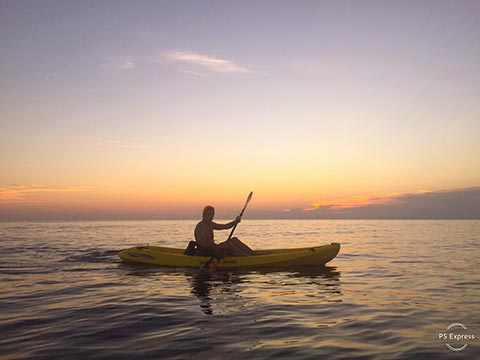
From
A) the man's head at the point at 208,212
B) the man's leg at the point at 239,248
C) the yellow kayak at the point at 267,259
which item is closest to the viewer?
the man's head at the point at 208,212

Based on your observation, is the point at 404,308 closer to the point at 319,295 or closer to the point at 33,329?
the point at 319,295

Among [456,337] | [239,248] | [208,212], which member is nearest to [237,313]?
[456,337]

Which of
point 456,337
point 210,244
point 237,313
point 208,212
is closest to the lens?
point 456,337

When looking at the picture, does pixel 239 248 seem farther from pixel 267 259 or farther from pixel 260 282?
pixel 260 282

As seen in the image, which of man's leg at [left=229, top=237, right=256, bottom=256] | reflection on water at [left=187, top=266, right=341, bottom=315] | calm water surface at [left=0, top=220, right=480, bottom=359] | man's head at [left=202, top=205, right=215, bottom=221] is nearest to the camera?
calm water surface at [left=0, top=220, right=480, bottom=359]

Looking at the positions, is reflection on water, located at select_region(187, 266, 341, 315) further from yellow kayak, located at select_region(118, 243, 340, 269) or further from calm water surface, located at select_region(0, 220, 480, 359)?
yellow kayak, located at select_region(118, 243, 340, 269)

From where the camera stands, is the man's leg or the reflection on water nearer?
the reflection on water

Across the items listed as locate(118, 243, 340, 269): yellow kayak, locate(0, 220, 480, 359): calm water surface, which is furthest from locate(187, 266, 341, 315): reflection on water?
locate(118, 243, 340, 269): yellow kayak

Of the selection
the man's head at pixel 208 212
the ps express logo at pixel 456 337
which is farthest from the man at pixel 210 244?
the ps express logo at pixel 456 337

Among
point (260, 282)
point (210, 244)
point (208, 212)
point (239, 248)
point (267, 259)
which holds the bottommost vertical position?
point (260, 282)

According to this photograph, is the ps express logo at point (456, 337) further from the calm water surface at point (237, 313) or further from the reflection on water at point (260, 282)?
the reflection on water at point (260, 282)

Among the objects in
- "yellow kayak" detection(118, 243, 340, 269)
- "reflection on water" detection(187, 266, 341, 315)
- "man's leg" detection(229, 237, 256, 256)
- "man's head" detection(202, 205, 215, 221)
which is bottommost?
"reflection on water" detection(187, 266, 341, 315)

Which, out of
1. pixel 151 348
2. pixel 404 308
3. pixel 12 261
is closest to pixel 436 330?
pixel 404 308

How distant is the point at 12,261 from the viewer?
16.4 m
